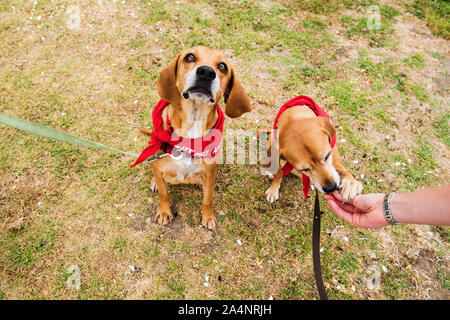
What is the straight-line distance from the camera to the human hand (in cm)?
311

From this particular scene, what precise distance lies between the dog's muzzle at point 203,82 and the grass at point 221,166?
6.95ft

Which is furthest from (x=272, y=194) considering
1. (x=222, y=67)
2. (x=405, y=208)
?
(x=222, y=67)

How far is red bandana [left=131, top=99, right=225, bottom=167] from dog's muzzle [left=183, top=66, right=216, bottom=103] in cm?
57

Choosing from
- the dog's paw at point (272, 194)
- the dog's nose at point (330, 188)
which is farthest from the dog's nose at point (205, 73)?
the dog's paw at point (272, 194)

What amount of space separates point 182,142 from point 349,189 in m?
2.17

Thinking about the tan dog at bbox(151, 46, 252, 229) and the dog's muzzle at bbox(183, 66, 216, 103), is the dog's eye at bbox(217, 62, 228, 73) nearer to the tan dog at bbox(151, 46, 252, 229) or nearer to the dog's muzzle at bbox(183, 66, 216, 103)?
the tan dog at bbox(151, 46, 252, 229)

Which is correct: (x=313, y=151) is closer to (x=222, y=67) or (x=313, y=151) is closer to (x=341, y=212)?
(x=341, y=212)

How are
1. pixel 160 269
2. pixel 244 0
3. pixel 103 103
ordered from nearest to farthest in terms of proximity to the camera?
pixel 160 269, pixel 103 103, pixel 244 0

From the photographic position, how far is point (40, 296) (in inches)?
145

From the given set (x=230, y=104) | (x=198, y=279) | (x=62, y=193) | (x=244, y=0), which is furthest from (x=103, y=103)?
(x=244, y=0)

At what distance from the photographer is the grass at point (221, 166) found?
3.96 metres

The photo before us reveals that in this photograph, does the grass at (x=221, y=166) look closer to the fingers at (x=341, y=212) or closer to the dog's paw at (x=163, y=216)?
the dog's paw at (x=163, y=216)

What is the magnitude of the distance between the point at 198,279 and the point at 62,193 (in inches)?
103

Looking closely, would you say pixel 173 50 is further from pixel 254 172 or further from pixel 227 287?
pixel 227 287
